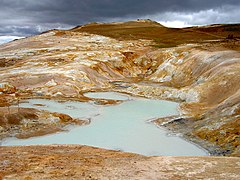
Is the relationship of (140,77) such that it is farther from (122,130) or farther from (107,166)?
(107,166)

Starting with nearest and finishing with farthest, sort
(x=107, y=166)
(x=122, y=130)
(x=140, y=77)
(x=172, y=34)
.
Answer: (x=107, y=166) → (x=122, y=130) → (x=140, y=77) → (x=172, y=34)

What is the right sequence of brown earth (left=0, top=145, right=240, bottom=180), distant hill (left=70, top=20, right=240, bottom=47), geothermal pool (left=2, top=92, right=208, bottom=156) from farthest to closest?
distant hill (left=70, top=20, right=240, bottom=47)
geothermal pool (left=2, top=92, right=208, bottom=156)
brown earth (left=0, top=145, right=240, bottom=180)

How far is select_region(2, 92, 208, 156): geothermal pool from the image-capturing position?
102 feet

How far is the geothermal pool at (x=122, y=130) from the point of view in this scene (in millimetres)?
31047

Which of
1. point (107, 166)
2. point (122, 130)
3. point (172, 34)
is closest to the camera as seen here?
point (107, 166)

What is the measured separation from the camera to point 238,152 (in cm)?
2761

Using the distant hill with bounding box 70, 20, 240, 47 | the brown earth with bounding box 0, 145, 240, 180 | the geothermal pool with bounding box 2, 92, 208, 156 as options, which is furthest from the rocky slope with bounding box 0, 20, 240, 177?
the brown earth with bounding box 0, 145, 240, 180

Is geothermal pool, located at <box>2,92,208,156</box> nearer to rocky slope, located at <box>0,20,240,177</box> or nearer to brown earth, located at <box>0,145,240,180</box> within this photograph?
rocky slope, located at <box>0,20,240,177</box>

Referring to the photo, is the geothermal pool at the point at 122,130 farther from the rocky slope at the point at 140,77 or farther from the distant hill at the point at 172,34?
the distant hill at the point at 172,34

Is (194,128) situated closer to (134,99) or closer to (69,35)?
(134,99)

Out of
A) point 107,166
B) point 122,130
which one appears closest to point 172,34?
point 122,130

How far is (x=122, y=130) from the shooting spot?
36.2 m

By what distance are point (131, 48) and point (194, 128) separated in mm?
66056

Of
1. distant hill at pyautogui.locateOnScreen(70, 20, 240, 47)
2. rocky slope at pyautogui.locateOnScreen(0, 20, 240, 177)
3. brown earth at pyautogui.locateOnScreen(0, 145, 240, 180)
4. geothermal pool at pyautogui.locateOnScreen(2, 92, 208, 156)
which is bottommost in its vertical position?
geothermal pool at pyautogui.locateOnScreen(2, 92, 208, 156)
